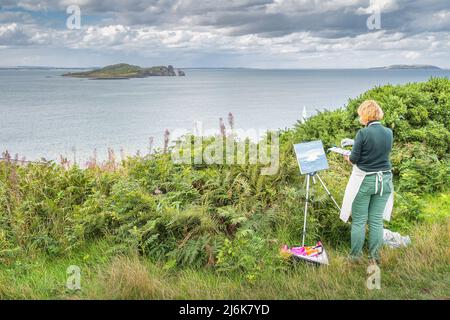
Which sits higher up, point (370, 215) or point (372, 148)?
point (372, 148)

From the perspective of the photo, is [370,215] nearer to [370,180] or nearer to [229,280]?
[370,180]

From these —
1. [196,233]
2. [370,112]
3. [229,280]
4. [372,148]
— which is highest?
[370,112]

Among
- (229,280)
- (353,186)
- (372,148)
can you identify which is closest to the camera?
(229,280)

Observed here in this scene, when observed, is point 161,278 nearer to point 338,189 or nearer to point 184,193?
point 184,193

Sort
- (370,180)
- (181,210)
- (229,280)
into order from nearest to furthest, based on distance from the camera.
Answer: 1. (229,280)
2. (370,180)
3. (181,210)

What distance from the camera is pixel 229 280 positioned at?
238 inches

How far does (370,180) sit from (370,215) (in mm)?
580

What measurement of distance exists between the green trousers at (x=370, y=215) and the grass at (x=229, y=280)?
203 millimetres

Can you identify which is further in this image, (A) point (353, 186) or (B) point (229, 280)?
(A) point (353, 186)

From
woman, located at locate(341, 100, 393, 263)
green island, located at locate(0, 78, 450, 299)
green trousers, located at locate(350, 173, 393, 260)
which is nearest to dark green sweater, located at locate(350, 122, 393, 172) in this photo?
woman, located at locate(341, 100, 393, 263)

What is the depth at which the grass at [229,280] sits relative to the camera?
575 cm

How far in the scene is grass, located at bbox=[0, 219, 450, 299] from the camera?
226 inches

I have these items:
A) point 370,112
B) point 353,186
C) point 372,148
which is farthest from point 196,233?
point 370,112

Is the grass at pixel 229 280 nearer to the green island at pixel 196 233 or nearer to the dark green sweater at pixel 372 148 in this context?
the green island at pixel 196 233
